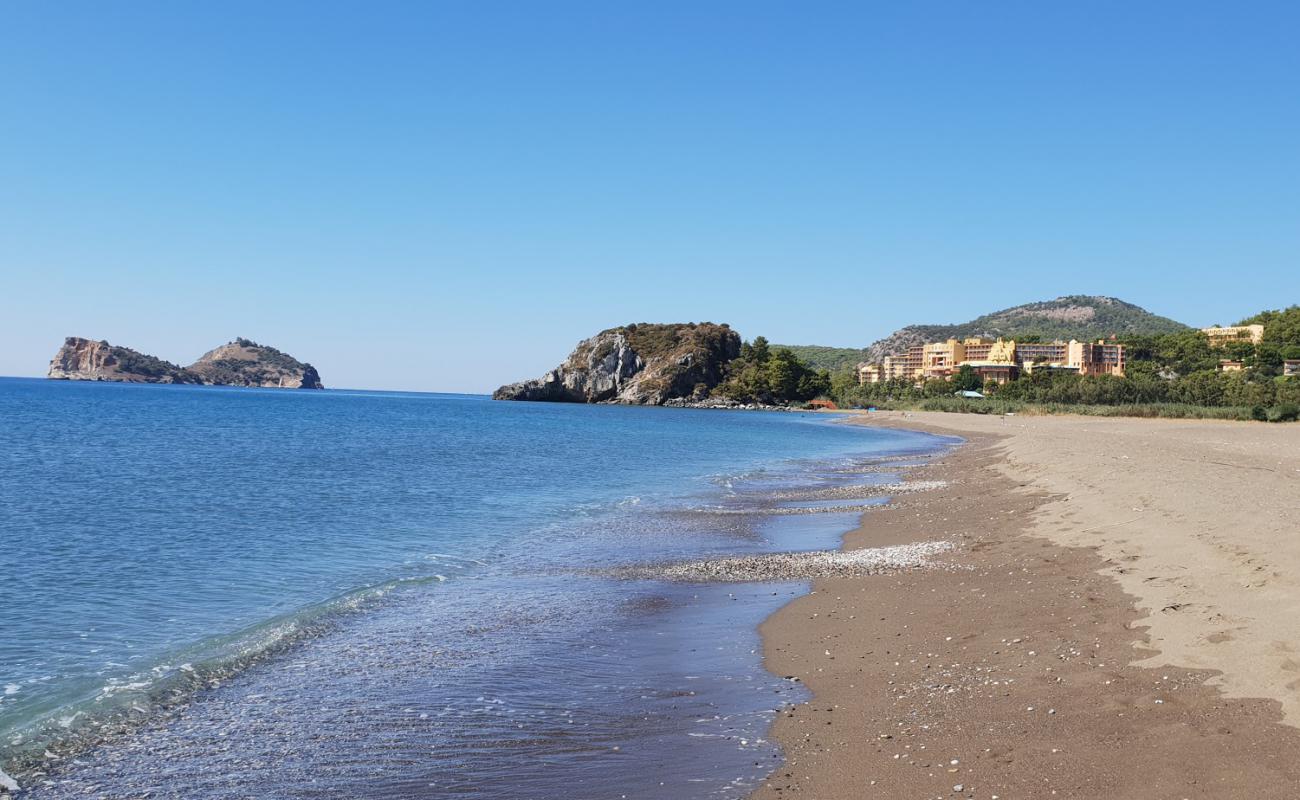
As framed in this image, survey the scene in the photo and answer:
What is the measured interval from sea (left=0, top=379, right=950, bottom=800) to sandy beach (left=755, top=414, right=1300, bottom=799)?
0.97 metres

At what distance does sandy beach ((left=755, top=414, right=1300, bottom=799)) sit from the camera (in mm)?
6829

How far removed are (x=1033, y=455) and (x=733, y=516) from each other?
20700 mm

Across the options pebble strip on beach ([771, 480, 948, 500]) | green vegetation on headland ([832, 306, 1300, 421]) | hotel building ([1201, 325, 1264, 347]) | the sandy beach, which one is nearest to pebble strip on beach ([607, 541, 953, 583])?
the sandy beach

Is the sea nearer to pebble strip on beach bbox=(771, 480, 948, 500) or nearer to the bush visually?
pebble strip on beach bbox=(771, 480, 948, 500)

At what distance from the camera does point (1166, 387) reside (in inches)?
4129

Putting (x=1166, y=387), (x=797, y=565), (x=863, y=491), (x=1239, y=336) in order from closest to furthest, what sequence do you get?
1. (x=797, y=565)
2. (x=863, y=491)
3. (x=1166, y=387)
4. (x=1239, y=336)

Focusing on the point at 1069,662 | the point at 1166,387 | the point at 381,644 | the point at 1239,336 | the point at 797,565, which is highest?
the point at 1239,336

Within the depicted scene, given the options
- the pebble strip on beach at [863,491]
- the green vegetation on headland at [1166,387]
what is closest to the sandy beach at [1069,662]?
the pebble strip on beach at [863,491]

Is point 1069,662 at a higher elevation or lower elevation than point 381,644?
higher

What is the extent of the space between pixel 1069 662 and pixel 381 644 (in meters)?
9.27

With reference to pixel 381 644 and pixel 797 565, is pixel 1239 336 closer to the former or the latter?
pixel 797 565

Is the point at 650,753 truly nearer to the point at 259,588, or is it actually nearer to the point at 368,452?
the point at 259,588

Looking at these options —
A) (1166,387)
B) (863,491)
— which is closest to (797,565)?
(863,491)

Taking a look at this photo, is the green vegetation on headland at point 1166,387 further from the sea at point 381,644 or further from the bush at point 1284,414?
the sea at point 381,644
